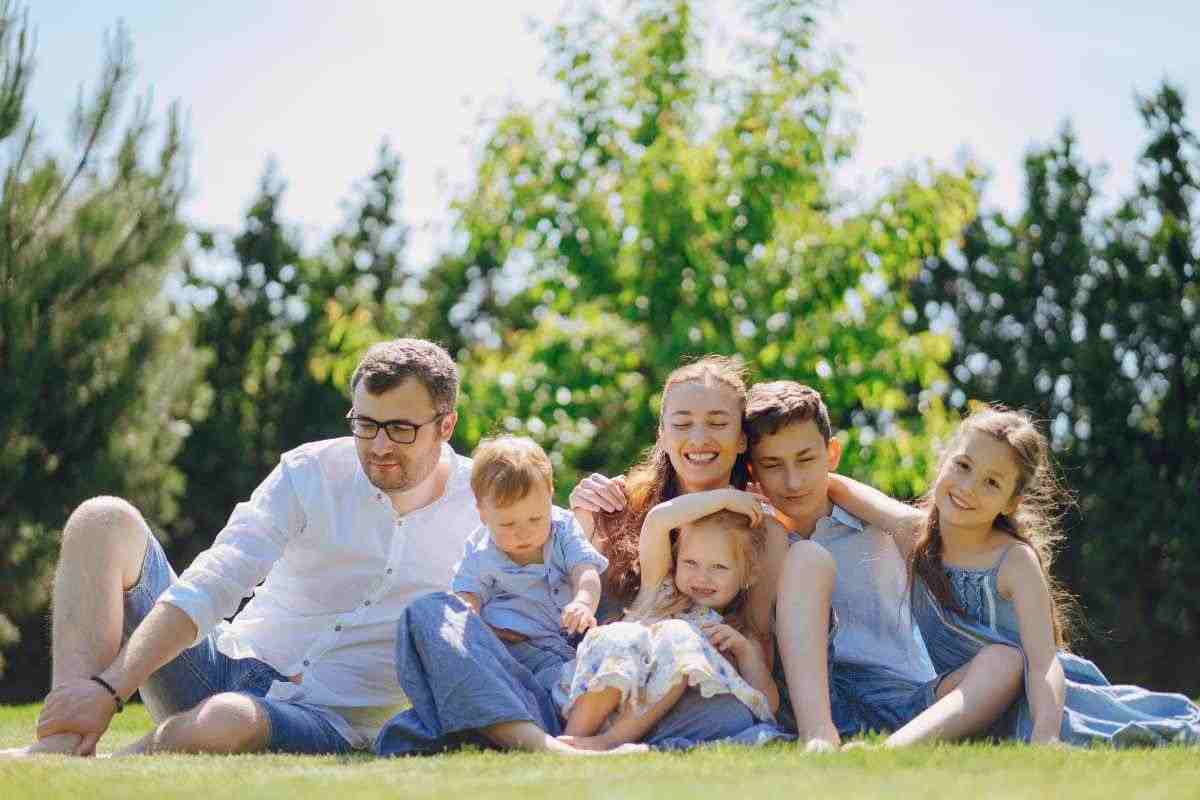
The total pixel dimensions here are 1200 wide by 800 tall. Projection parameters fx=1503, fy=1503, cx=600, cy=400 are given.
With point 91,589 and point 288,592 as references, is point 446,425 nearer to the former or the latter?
point 288,592

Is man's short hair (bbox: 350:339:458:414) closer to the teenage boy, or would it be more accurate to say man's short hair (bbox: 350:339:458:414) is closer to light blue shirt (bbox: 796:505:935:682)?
the teenage boy

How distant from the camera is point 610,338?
9.32 m

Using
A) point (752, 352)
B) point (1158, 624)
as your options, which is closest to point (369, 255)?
point (752, 352)

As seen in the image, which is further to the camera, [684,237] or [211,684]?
[684,237]

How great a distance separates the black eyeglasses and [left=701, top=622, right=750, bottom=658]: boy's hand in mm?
1020

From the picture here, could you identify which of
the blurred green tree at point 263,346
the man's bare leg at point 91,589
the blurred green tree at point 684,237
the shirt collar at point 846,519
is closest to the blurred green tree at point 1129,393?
the blurred green tree at point 684,237

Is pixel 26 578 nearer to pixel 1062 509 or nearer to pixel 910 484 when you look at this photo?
pixel 910 484

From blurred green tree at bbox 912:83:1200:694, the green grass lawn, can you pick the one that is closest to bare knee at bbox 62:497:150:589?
the green grass lawn

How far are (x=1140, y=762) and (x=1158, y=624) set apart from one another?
8.24 metres

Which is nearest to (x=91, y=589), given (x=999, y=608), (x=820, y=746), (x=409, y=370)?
(x=409, y=370)

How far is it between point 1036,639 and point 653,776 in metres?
1.36

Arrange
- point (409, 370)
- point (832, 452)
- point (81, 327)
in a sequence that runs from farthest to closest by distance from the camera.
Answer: point (81, 327) → point (832, 452) → point (409, 370)

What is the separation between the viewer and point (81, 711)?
3951 millimetres

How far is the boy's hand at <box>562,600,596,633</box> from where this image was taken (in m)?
4.11
